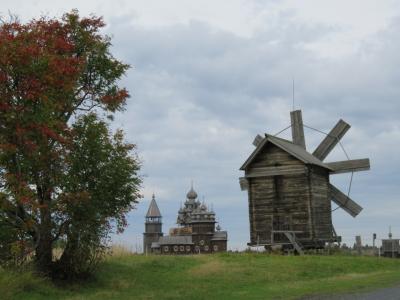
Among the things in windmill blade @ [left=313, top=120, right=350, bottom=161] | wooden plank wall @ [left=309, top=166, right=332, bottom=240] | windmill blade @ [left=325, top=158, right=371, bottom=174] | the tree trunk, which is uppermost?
windmill blade @ [left=313, top=120, right=350, bottom=161]

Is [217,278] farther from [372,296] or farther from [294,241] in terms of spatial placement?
[294,241]

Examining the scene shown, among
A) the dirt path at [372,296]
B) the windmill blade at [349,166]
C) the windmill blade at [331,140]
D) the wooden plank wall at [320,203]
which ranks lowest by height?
the dirt path at [372,296]

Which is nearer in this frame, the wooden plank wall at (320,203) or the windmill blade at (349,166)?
the wooden plank wall at (320,203)

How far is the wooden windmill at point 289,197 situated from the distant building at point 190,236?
36504mm

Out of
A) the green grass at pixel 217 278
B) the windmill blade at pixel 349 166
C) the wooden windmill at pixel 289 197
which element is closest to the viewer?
the green grass at pixel 217 278

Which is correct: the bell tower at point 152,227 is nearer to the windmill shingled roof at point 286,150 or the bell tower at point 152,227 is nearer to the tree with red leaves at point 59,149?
the windmill shingled roof at point 286,150

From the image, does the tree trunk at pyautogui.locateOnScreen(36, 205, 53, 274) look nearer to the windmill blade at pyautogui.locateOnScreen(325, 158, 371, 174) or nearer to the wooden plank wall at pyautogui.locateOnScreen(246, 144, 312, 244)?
the wooden plank wall at pyautogui.locateOnScreen(246, 144, 312, 244)

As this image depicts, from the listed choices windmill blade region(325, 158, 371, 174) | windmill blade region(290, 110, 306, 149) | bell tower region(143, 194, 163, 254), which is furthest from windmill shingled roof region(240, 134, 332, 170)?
bell tower region(143, 194, 163, 254)

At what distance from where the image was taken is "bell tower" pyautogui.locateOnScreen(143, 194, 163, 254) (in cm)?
9212

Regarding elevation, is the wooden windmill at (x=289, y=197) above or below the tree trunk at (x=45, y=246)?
above

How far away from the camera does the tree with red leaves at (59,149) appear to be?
54.9ft

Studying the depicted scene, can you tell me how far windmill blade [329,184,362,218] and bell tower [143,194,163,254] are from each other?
55320 millimetres

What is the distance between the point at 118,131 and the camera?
23.0m

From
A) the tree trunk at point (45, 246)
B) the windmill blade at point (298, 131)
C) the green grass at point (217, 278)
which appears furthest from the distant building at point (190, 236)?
the tree trunk at point (45, 246)
